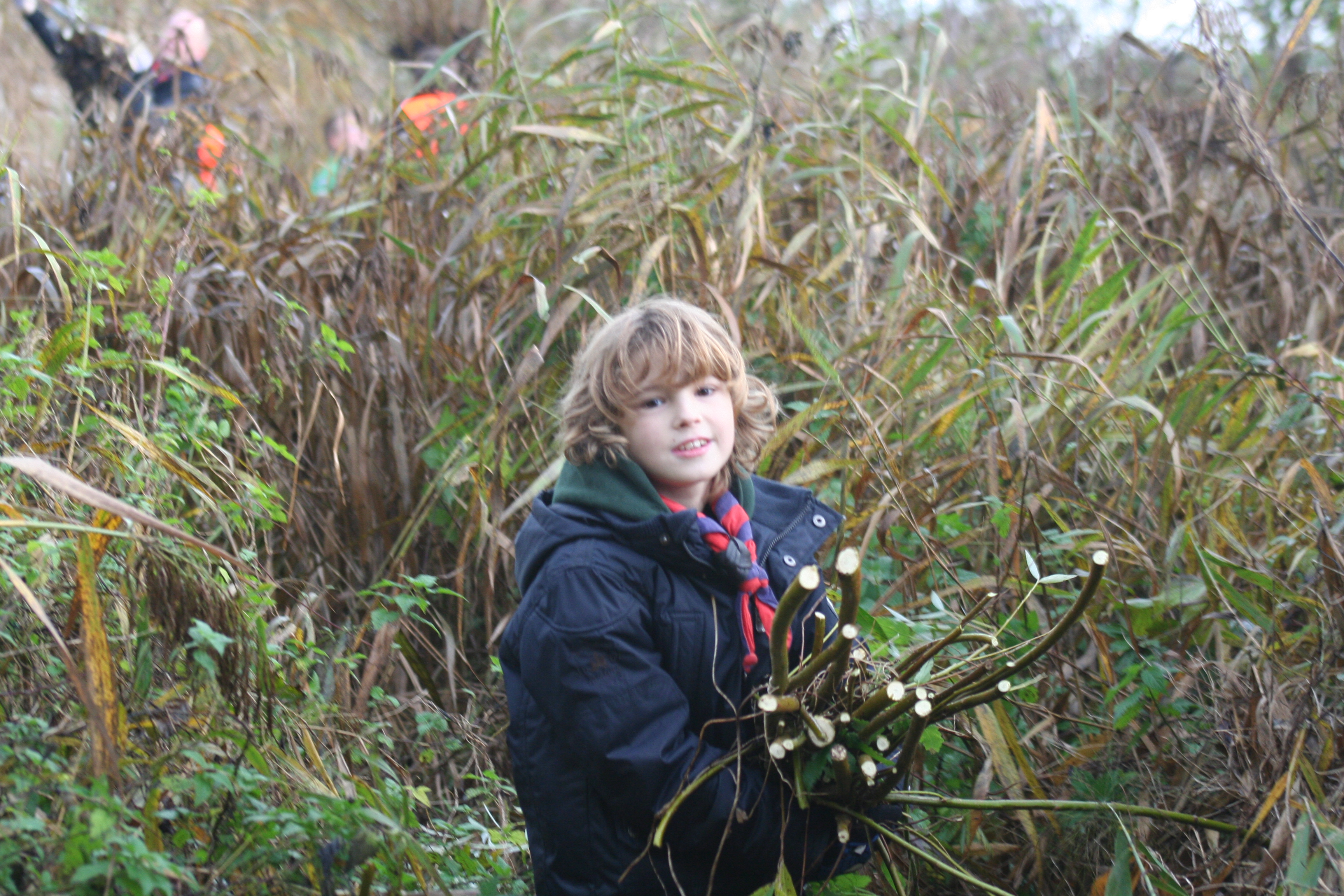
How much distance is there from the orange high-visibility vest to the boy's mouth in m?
1.53

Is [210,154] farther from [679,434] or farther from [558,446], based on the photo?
[679,434]

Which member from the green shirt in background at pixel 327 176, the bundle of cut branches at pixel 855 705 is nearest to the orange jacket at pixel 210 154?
the green shirt in background at pixel 327 176

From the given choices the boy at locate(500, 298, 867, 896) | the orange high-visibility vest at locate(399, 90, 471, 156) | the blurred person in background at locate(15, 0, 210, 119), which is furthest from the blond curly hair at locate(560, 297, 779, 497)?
the blurred person in background at locate(15, 0, 210, 119)

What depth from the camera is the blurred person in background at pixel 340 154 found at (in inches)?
141

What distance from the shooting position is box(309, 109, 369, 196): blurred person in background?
141 inches

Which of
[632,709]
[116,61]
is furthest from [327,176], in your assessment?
[632,709]

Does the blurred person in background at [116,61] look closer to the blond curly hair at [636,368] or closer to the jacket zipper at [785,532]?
the blond curly hair at [636,368]

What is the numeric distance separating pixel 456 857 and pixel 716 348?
1.03m

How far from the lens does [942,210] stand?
3391 mm

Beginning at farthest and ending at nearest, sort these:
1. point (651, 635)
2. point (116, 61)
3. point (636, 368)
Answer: point (116, 61), point (636, 368), point (651, 635)

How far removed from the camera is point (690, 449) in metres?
1.77

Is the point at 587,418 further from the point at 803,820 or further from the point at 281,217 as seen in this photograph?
the point at 281,217

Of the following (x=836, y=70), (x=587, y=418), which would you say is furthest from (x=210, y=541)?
(x=836, y=70)

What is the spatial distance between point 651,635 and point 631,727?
0.18 metres
